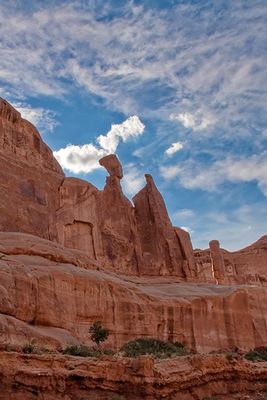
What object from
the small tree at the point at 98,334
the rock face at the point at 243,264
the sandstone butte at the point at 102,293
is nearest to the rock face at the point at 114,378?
the sandstone butte at the point at 102,293

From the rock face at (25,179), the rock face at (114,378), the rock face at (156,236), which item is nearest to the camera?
the rock face at (114,378)

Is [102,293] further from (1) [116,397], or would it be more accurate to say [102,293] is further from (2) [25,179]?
(1) [116,397]

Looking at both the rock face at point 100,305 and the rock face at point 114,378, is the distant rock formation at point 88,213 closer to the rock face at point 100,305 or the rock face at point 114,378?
the rock face at point 100,305

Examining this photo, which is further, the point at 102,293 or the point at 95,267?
the point at 95,267

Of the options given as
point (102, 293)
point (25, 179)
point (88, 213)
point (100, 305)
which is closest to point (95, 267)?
point (102, 293)

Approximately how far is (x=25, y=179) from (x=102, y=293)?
15.2m

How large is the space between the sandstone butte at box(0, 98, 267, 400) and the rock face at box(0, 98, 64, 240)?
110 millimetres

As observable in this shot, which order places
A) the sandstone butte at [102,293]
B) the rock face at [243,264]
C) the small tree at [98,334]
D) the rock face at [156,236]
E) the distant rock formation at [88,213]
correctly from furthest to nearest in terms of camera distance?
the rock face at [243,264]
the rock face at [156,236]
the distant rock formation at [88,213]
the small tree at [98,334]
the sandstone butte at [102,293]

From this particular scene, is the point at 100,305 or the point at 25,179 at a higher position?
the point at 25,179

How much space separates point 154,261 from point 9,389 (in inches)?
1744

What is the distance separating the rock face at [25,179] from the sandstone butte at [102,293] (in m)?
0.11

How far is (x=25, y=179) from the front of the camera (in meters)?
43.7

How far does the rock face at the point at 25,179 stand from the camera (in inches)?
1614

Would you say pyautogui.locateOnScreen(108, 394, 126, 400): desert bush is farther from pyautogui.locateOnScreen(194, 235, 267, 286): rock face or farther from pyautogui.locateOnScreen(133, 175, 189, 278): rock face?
pyautogui.locateOnScreen(194, 235, 267, 286): rock face
